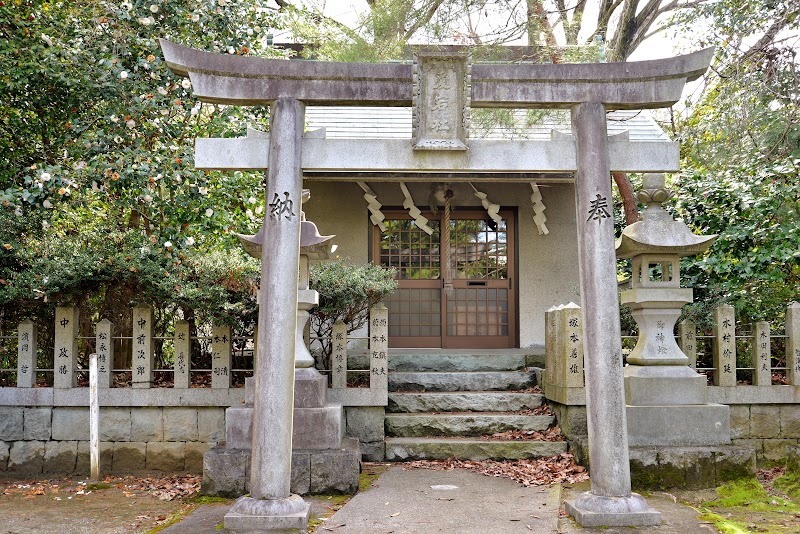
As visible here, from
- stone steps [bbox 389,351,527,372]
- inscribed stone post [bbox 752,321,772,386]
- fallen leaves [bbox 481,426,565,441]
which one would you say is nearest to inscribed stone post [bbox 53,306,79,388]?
stone steps [bbox 389,351,527,372]

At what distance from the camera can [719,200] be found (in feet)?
34.1

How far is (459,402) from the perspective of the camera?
357 inches

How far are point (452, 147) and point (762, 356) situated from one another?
500cm

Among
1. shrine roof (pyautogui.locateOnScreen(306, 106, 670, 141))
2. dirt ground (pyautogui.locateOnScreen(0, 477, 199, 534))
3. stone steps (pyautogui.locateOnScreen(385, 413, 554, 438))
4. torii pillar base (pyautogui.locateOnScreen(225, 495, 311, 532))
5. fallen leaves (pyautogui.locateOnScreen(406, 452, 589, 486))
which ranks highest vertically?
shrine roof (pyautogui.locateOnScreen(306, 106, 670, 141))

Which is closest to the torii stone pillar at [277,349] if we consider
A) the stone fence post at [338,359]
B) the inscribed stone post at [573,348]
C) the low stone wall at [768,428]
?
the stone fence post at [338,359]

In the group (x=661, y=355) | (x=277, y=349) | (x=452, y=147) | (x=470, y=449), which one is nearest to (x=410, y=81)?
(x=452, y=147)

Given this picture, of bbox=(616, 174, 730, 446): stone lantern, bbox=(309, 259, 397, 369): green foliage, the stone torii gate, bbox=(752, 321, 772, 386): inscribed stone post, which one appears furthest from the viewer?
bbox=(309, 259, 397, 369): green foliage

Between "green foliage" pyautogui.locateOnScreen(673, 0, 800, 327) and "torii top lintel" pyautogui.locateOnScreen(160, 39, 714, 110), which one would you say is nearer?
"torii top lintel" pyautogui.locateOnScreen(160, 39, 714, 110)

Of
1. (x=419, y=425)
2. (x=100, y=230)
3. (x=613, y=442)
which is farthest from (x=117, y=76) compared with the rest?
(x=613, y=442)

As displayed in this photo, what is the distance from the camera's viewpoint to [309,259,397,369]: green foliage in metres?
8.48

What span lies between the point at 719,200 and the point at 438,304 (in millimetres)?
4797

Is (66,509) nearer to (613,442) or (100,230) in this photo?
(100,230)

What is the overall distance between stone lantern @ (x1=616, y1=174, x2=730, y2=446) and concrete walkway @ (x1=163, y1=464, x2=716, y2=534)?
79 cm

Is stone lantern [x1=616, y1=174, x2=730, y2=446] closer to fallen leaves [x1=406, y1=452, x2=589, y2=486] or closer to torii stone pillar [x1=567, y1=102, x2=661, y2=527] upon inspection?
fallen leaves [x1=406, y1=452, x2=589, y2=486]
